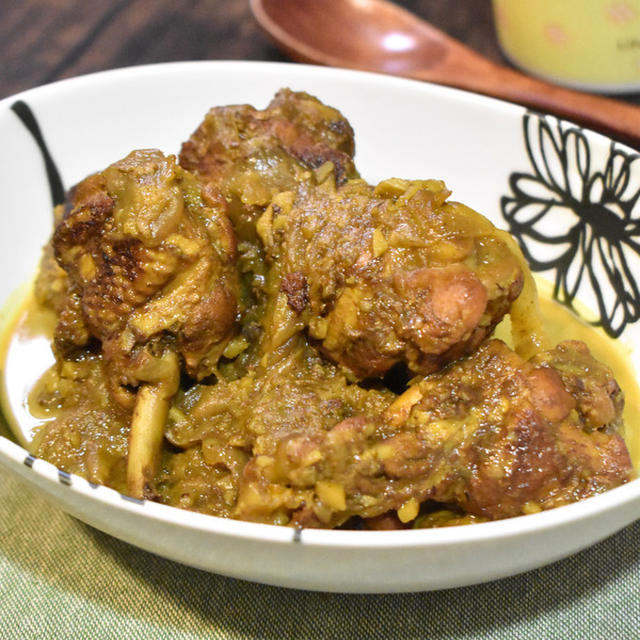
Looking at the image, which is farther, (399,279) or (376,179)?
(376,179)

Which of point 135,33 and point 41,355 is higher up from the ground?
point 135,33

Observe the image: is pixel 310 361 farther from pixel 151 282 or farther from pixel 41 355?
pixel 41 355

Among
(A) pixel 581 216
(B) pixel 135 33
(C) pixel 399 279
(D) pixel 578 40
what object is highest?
(C) pixel 399 279

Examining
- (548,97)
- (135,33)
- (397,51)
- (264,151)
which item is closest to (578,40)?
(548,97)

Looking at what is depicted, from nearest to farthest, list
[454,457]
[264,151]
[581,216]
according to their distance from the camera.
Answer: [454,457]
[264,151]
[581,216]

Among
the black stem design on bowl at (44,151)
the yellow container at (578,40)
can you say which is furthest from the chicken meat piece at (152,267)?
the yellow container at (578,40)

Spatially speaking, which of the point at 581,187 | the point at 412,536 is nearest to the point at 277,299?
the point at 412,536

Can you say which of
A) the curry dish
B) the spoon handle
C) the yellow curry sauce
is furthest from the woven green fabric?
the spoon handle

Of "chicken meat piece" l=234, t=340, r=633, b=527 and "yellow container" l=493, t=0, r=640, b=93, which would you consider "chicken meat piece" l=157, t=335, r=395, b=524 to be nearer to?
"chicken meat piece" l=234, t=340, r=633, b=527

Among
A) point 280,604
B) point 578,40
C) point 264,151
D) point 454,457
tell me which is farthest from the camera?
point 578,40
